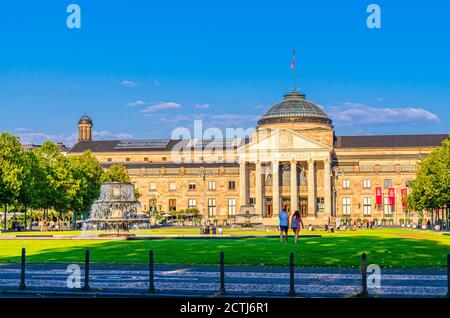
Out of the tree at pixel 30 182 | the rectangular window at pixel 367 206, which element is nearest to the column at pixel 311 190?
the rectangular window at pixel 367 206

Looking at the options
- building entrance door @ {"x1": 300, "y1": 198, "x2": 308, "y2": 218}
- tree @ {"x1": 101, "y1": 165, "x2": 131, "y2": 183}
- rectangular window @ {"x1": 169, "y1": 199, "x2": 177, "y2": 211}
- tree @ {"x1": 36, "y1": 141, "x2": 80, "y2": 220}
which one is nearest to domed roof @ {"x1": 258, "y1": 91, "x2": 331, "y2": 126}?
building entrance door @ {"x1": 300, "y1": 198, "x2": 308, "y2": 218}

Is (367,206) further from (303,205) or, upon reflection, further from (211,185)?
(211,185)

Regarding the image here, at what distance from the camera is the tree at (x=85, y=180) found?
330ft

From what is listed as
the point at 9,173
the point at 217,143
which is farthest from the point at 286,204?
the point at 9,173

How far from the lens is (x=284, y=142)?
140625 mm

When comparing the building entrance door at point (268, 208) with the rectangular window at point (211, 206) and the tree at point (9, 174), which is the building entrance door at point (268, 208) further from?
the tree at point (9, 174)

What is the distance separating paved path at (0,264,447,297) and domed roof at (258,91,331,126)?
123035 mm

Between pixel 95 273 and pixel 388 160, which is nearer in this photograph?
pixel 95 273

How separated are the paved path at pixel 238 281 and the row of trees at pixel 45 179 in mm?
55147
